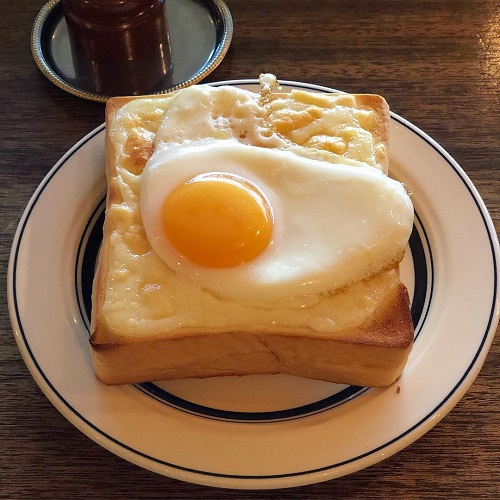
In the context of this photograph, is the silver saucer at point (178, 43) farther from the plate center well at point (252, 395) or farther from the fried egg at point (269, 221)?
the plate center well at point (252, 395)

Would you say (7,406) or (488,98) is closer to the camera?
(7,406)

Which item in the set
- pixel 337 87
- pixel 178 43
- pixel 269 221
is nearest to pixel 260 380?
pixel 269 221

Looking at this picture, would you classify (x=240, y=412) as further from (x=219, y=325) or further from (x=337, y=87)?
(x=337, y=87)

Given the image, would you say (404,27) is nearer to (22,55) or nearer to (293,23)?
(293,23)

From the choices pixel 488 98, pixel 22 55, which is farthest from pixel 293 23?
pixel 22 55

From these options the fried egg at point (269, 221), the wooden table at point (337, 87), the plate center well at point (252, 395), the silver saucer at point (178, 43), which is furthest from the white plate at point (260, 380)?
the silver saucer at point (178, 43)
